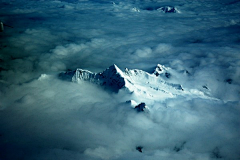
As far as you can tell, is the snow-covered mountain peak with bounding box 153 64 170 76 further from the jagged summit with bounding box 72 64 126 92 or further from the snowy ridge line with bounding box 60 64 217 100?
the jagged summit with bounding box 72 64 126 92

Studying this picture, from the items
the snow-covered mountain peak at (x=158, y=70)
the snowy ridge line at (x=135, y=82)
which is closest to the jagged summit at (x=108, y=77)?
the snowy ridge line at (x=135, y=82)

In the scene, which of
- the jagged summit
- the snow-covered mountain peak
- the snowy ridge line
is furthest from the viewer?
the snow-covered mountain peak

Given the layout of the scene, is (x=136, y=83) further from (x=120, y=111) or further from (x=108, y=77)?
(x=120, y=111)

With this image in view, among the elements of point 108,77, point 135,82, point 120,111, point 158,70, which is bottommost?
point 120,111

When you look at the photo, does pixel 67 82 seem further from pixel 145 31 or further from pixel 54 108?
pixel 145 31

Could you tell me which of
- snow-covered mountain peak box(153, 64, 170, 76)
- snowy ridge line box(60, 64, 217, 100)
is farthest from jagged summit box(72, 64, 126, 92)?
snow-covered mountain peak box(153, 64, 170, 76)

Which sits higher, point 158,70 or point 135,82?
point 135,82

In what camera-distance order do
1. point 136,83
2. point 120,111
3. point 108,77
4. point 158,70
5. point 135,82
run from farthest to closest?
point 158,70
point 108,77
point 135,82
point 136,83
point 120,111

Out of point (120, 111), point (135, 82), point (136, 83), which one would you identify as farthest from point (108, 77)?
point (120, 111)

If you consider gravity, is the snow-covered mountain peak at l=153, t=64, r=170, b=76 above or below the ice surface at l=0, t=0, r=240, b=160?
above

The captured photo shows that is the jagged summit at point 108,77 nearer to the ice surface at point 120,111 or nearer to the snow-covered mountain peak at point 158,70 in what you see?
the ice surface at point 120,111
